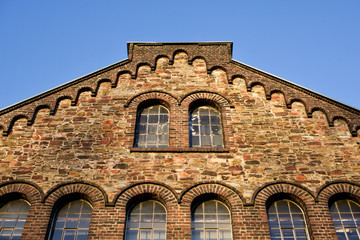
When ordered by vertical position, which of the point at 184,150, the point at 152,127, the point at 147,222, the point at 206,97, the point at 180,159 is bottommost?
the point at 147,222

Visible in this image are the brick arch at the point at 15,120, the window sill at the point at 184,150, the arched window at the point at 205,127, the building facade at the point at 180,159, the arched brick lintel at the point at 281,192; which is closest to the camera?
the building facade at the point at 180,159

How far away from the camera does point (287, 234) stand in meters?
9.08

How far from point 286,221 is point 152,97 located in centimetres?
531

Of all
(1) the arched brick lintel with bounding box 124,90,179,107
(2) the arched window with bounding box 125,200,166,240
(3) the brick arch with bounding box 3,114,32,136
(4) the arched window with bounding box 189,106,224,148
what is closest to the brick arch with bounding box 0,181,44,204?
(3) the brick arch with bounding box 3,114,32,136

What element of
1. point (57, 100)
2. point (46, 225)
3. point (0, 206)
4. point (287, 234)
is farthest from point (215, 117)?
point (0, 206)

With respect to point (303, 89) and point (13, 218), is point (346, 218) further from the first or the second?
point (13, 218)

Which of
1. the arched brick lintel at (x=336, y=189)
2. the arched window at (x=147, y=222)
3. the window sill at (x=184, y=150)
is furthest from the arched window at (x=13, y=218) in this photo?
the arched brick lintel at (x=336, y=189)

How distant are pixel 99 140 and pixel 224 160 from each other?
3.46 metres

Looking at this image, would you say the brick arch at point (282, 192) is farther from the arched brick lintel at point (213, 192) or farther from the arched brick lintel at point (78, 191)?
the arched brick lintel at point (78, 191)

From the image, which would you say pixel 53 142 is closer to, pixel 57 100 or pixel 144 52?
pixel 57 100

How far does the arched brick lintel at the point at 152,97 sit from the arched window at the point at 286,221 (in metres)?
4.31

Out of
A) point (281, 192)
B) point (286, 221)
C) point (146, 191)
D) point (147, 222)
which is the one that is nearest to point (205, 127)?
point (146, 191)

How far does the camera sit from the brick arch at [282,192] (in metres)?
9.38

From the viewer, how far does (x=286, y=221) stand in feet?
30.6
